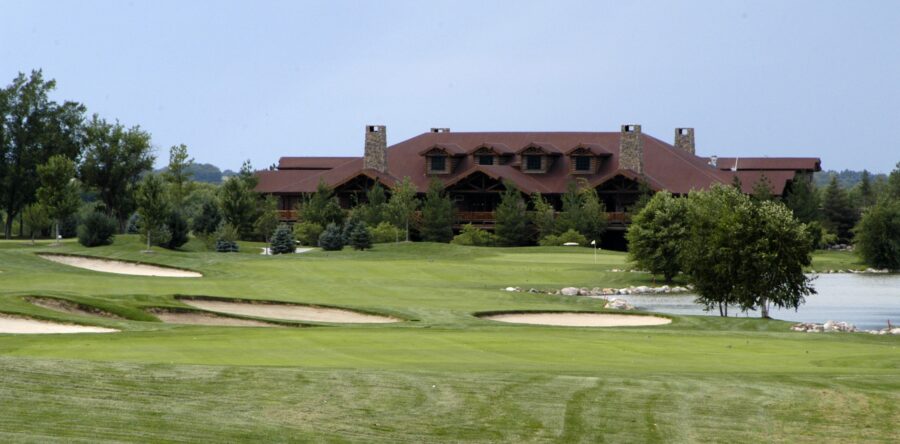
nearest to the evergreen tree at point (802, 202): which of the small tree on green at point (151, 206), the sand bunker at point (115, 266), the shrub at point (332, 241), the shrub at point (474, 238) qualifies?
the shrub at point (474, 238)

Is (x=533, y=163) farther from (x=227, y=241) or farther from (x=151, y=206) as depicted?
(x=151, y=206)

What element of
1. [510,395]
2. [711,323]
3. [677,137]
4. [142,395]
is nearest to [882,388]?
[510,395]

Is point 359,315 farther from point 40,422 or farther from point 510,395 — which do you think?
point 40,422

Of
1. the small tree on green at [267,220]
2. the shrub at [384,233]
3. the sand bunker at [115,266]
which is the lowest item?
the sand bunker at [115,266]

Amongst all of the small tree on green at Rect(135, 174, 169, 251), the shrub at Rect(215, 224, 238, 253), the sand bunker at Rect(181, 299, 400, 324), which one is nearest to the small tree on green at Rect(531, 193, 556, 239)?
the shrub at Rect(215, 224, 238, 253)

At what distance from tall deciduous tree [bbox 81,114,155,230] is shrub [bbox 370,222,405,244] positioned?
22.6 metres

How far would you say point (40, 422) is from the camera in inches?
528

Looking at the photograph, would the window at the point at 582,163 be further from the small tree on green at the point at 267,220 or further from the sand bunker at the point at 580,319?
the sand bunker at the point at 580,319

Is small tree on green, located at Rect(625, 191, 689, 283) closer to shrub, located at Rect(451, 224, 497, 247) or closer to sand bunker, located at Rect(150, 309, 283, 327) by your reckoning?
shrub, located at Rect(451, 224, 497, 247)

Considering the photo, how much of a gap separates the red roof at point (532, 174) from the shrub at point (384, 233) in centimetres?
996

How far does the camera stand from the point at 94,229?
64562mm

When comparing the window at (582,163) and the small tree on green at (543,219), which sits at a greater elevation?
the window at (582,163)

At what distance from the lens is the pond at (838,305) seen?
44156mm

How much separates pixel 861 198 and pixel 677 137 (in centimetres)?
3840
